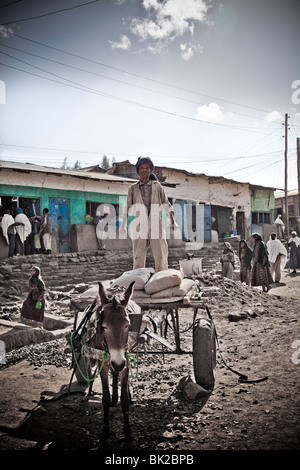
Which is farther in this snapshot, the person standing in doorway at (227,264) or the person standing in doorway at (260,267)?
the person standing in doorway at (227,264)

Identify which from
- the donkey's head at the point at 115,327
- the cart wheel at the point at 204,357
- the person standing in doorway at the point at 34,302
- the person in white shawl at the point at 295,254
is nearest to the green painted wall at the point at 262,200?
the person in white shawl at the point at 295,254

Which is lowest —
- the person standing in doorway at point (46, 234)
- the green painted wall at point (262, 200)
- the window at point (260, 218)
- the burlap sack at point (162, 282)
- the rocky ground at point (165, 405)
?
the rocky ground at point (165, 405)

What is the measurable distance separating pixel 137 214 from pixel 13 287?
770 centimetres

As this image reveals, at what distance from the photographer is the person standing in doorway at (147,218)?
611 centimetres

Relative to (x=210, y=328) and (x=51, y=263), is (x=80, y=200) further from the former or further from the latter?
(x=210, y=328)

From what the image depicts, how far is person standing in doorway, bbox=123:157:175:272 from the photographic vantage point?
20.0 feet

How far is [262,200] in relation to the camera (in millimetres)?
31094

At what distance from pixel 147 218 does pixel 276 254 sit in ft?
34.3

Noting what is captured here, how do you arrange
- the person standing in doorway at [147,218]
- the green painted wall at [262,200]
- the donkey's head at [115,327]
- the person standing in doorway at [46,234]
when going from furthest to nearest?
1. the green painted wall at [262,200]
2. the person standing in doorway at [46,234]
3. the person standing in doorway at [147,218]
4. the donkey's head at [115,327]

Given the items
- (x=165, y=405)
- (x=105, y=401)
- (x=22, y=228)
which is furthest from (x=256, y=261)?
(x=105, y=401)

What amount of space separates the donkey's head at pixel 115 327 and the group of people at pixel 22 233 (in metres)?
11.9

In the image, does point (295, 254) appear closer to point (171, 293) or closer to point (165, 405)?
point (171, 293)

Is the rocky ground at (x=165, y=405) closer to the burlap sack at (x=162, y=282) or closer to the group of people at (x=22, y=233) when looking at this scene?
the burlap sack at (x=162, y=282)

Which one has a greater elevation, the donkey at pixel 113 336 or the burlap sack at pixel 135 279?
the burlap sack at pixel 135 279
